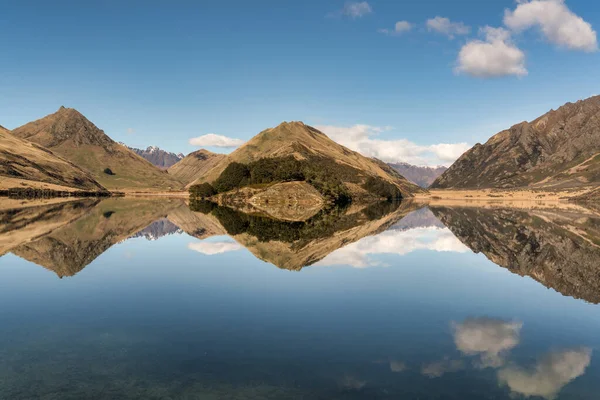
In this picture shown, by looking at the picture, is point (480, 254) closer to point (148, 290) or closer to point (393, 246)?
point (393, 246)

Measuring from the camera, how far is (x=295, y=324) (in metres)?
26.1

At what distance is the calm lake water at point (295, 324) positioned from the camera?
707 inches

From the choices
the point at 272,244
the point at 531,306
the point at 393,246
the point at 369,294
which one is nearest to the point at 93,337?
the point at 369,294

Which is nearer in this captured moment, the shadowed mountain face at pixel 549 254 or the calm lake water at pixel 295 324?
the calm lake water at pixel 295 324

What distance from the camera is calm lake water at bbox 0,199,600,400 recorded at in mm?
17969

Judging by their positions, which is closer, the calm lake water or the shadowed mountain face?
the calm lake water

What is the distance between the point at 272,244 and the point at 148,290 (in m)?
28.2

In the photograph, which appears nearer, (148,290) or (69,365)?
(69,365)

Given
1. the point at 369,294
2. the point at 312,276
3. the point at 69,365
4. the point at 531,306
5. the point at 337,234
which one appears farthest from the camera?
the point at 337,234

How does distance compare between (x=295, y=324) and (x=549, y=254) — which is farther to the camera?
(x=549, y=254)

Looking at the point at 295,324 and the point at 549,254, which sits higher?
the point at 295,324

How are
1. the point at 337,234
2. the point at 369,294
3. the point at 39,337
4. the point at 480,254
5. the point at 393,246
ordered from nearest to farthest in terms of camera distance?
1. the point at 39,337
2. the point at 369,294
3. the point at 480,254
4. the point at 393,246
5. the point at 337,234

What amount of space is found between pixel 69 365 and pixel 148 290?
1603 cm

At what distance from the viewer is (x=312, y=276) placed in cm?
4188
